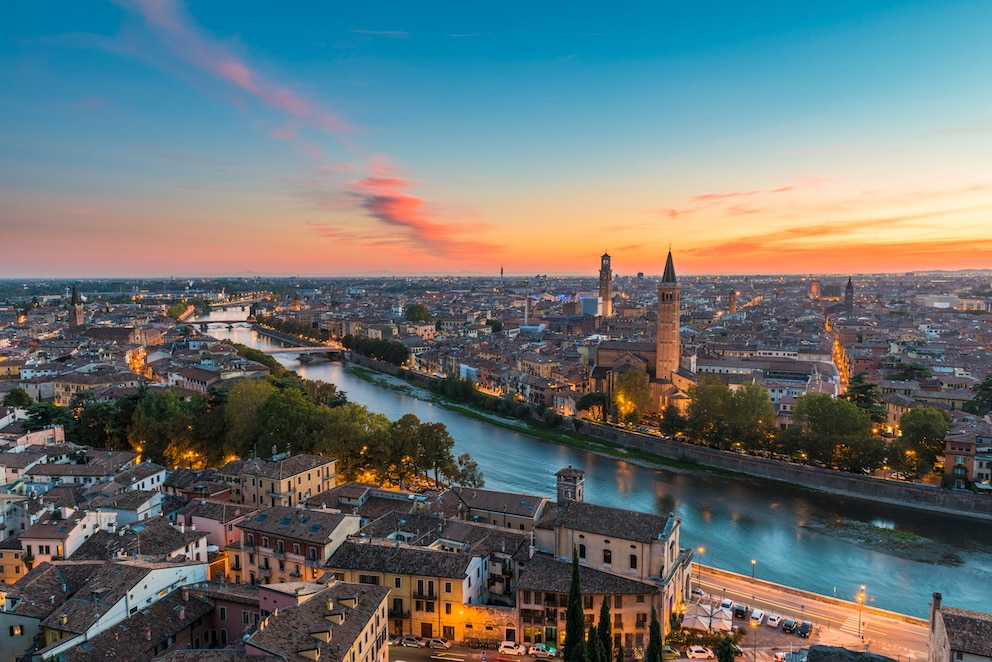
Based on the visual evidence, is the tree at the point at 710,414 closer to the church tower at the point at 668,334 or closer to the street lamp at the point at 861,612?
the church tower at the point at 668,334

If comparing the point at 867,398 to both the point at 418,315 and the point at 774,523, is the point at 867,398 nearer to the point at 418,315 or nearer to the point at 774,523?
the point at 774,523

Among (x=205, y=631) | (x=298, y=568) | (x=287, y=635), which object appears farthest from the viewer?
(x=298, y=568)

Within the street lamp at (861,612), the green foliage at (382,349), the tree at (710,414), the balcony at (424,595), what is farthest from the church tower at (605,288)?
the balcony at (424,595)

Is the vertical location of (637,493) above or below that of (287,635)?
below

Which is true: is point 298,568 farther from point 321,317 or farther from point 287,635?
point 321,317

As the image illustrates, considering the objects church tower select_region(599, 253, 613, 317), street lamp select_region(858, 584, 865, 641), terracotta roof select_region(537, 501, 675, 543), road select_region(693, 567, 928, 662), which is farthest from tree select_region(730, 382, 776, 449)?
church tower select_region(599, 253, 613, 317)

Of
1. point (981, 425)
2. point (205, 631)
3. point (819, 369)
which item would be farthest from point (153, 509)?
point (819, 369)

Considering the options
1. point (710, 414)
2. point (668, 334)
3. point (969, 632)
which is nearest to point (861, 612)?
point (969, 632)
